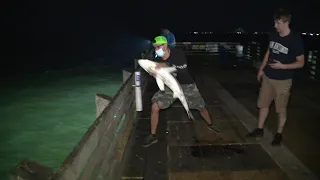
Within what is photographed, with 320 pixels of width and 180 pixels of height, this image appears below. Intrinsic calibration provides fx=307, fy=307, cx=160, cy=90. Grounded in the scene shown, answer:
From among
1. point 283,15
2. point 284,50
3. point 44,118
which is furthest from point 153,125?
point 44,118

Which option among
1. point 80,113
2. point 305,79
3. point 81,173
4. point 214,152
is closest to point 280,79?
point 214,152

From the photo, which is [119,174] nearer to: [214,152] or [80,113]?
[214,152]

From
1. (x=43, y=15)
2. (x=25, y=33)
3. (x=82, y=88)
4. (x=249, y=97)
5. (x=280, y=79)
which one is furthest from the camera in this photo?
(x=43, y=15)

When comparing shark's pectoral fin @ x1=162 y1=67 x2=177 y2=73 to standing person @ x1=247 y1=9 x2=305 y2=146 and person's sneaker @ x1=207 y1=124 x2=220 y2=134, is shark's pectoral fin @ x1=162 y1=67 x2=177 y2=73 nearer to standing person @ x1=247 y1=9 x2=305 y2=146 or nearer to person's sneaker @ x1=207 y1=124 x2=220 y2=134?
standing person @ x1=247 y1=9 x2=305 y2=146

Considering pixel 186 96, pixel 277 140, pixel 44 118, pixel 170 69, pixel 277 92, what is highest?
pixel 170 69

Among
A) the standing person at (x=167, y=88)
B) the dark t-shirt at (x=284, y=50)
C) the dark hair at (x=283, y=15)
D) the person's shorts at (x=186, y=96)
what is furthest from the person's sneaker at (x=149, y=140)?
the dark hair at (x=283, y=15)

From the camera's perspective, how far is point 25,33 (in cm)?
11638

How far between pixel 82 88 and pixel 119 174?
17187 millimetres

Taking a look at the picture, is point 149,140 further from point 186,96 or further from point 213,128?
point 213,128

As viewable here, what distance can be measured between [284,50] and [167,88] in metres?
2.20

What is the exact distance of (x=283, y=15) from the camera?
16.9 ft

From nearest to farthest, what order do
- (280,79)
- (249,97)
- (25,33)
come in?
(280,79)
(249,97)
(25,33)

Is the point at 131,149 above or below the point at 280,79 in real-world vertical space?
below

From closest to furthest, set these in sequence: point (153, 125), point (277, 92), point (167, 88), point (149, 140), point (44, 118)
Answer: point (277, 92) → point (167, 88) → point (153, 125) → point (149, 140) → point (44, 118)
